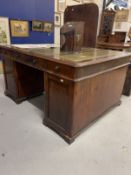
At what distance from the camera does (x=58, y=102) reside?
146 cm

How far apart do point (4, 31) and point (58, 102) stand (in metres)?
2.62

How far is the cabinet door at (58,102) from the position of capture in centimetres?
133

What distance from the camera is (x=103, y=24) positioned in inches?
126

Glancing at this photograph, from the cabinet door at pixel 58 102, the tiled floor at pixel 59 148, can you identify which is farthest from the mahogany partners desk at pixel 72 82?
the tiled floor at pixel 59 148

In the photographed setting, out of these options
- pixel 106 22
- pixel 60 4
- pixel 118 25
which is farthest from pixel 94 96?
pixel 60 4

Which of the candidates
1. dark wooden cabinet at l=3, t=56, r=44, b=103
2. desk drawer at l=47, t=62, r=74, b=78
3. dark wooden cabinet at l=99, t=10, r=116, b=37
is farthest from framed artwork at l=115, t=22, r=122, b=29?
desk drawer at l=47, t=62, r=74, b=78

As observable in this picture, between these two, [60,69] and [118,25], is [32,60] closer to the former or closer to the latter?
[60,69]

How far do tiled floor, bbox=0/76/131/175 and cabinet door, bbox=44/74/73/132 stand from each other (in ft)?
0.52

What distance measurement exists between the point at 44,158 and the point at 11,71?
50.9 inches

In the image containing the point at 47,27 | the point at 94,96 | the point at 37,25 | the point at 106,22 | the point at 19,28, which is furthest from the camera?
the point at 47,27

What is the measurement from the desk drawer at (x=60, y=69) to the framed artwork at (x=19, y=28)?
8.30 feet

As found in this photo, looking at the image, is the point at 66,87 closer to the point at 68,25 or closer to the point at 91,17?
the point at 68,25

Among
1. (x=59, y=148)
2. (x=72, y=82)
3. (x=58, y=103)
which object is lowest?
(x=59, y=148)

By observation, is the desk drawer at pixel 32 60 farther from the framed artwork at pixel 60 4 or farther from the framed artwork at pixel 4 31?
the framed artwork at pixel 60 4
